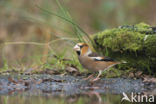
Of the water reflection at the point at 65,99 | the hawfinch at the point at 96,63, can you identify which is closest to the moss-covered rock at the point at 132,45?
the hawfinch at the point at 96,63

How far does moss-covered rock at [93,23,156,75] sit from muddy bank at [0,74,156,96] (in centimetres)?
43

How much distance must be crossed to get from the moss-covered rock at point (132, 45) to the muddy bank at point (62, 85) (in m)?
0.43

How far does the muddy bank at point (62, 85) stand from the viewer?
16.6ft

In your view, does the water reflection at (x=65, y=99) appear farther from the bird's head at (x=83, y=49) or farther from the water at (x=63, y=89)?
the bird's head at (x=83, y=49)

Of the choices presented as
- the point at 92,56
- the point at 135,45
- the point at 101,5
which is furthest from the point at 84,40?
the point at 101,5

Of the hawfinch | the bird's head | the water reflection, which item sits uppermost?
the bird's head

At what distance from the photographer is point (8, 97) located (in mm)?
4594

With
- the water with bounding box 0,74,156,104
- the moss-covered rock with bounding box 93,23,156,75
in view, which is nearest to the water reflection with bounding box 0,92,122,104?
the water with bounding box 0,74,156,104

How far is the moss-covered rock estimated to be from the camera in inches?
225

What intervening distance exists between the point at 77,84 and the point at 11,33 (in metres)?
6.85

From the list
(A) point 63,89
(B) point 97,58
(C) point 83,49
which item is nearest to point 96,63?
(B) point 97,58

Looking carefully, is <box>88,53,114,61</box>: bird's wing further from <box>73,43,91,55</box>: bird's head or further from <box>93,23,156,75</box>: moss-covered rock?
<box>93,23,156,75</box>: moss-covered rock

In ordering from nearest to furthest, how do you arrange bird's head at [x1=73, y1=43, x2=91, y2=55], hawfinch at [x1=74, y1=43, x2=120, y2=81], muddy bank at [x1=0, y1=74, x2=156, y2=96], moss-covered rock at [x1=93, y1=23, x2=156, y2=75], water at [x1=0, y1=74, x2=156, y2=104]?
water at [x1=0, y1=74, x2=156, y2=104] < muddy bank at [x1=0, y1=74, x2=156, y2=96] < moss-covered rock at [x1=93, y1=23, x2=156, y2=75] < hawfinch at [x1=74, y1=43, x2=120, y2=81] < bird's head at [x1=73, y1=43, x2=91, y2=55]

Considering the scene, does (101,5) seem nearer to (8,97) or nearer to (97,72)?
(97,72)
